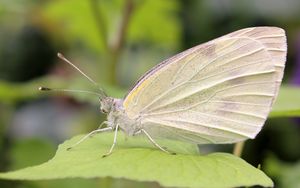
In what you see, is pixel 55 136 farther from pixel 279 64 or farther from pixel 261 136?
pixel 279 64

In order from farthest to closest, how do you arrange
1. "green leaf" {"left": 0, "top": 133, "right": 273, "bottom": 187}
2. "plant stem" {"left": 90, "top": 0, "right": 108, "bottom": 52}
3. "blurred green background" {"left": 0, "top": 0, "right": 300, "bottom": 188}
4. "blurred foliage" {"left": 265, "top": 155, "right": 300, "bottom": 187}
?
"blurred green background" {"left": 0, "top": 0, "right": 300, "bottom": 188} → "plant stem" {"left": 90, "top": 0, "right": 108, "bottom": 52} → "blurred foliage" {"left": 265, "top": 155, "right": 300, "bottom": 187} → "green leaf" {"left": 0, "top": 133, "right": 273, "bottom": 187}

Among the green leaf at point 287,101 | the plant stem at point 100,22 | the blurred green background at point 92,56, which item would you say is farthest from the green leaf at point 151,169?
the plant stem at point 100,22

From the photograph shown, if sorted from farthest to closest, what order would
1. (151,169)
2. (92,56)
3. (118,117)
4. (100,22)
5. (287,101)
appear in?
(92,56) → (100,22) → (287,101) → (118,117) → (151,169)

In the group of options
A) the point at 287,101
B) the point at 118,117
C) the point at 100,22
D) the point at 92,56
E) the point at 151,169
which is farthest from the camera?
the point at 92,56

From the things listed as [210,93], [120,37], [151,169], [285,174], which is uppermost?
[120,37]

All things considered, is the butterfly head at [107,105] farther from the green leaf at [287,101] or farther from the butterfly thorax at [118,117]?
the green leaf at [287,101]

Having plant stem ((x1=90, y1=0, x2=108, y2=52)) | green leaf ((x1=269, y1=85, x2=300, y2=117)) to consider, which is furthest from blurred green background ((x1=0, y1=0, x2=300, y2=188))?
green leaf ((x1=269, y1=85, x2=300, y2=117))

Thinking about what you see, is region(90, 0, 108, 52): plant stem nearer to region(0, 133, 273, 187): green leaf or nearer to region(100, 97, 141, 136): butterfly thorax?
region(100, 97, 141, 136): butterfly thorax

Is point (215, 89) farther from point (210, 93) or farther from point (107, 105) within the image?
point (107, 105)

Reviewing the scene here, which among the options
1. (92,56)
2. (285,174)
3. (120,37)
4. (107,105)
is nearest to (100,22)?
(120,37)
